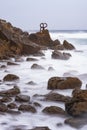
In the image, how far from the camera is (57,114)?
4934mm

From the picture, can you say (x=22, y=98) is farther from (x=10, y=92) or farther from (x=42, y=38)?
(x=42, y=38)

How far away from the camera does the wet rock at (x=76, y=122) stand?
4500 millimetres

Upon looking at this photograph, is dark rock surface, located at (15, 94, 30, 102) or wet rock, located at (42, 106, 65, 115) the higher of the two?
dark rock surface, located at (15, 94, 30, 102)

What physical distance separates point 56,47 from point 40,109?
11.5m

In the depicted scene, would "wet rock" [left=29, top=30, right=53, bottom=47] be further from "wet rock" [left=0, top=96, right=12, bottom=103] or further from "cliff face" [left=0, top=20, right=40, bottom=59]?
"wet rock" [left=0, top=96, right=12, bottom=103]

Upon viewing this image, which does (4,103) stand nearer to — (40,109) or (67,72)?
(40,109)

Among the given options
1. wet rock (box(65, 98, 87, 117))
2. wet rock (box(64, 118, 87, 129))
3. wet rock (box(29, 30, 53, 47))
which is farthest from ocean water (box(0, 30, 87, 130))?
wet rock (box(29, 30, 53, 47))

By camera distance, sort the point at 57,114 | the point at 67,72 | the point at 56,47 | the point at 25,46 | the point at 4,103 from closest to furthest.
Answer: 1. the point at 57,114
2. the point at 4,103
3. the point at 67,72
4. the point at 25,46
5. the point at 56,47

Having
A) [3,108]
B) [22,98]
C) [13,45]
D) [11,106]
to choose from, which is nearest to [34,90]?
[22,98]

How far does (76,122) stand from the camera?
179 inches

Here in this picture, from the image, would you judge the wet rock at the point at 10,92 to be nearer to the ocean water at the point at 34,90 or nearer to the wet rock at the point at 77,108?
the ocean water at the point at 34,90

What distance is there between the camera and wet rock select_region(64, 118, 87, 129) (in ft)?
14.8

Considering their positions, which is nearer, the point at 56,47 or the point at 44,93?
the point at 44,93

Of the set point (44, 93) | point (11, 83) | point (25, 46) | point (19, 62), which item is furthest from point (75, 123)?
point (25, 46)
